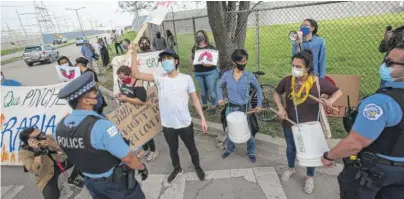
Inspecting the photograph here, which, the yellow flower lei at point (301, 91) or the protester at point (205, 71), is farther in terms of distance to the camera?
the protester at point (205, 71)

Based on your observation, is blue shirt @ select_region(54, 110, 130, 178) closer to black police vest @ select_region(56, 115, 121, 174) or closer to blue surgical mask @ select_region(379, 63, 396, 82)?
black police vest @ select_region(56, 115, 121, 174)

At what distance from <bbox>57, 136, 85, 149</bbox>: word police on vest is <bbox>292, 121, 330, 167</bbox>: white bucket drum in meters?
2.10

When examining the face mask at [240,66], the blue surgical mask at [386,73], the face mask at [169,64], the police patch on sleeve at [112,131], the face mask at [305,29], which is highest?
the face mask at [305,29]

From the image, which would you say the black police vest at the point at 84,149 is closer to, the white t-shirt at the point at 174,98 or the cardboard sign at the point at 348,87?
the white t-shirt at the point at 174,98

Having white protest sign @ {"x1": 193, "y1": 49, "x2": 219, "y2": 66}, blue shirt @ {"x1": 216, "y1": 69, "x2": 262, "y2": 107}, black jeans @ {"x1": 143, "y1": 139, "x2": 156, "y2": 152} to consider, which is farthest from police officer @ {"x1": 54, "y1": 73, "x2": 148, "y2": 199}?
white protest sign @ {"x1": 193, "y1": 49, "x2": 219, "y2": 66}

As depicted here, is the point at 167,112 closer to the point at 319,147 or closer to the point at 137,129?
the point at 137,129

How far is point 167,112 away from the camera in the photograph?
334 centimetres

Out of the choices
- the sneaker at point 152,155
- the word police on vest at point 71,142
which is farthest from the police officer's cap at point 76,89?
the sneaker at point 152,155

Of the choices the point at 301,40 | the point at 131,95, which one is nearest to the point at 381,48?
the point at 301,40

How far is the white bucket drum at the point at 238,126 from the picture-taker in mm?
3442

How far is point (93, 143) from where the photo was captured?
1931 millimetres

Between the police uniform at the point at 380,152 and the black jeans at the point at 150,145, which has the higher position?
the police uniform at the point at 380,152

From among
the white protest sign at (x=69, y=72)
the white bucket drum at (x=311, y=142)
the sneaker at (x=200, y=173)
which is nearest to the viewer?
the white bucket drum at (x=311, y=142)

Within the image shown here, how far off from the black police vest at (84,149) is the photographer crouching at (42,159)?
1404 mm
